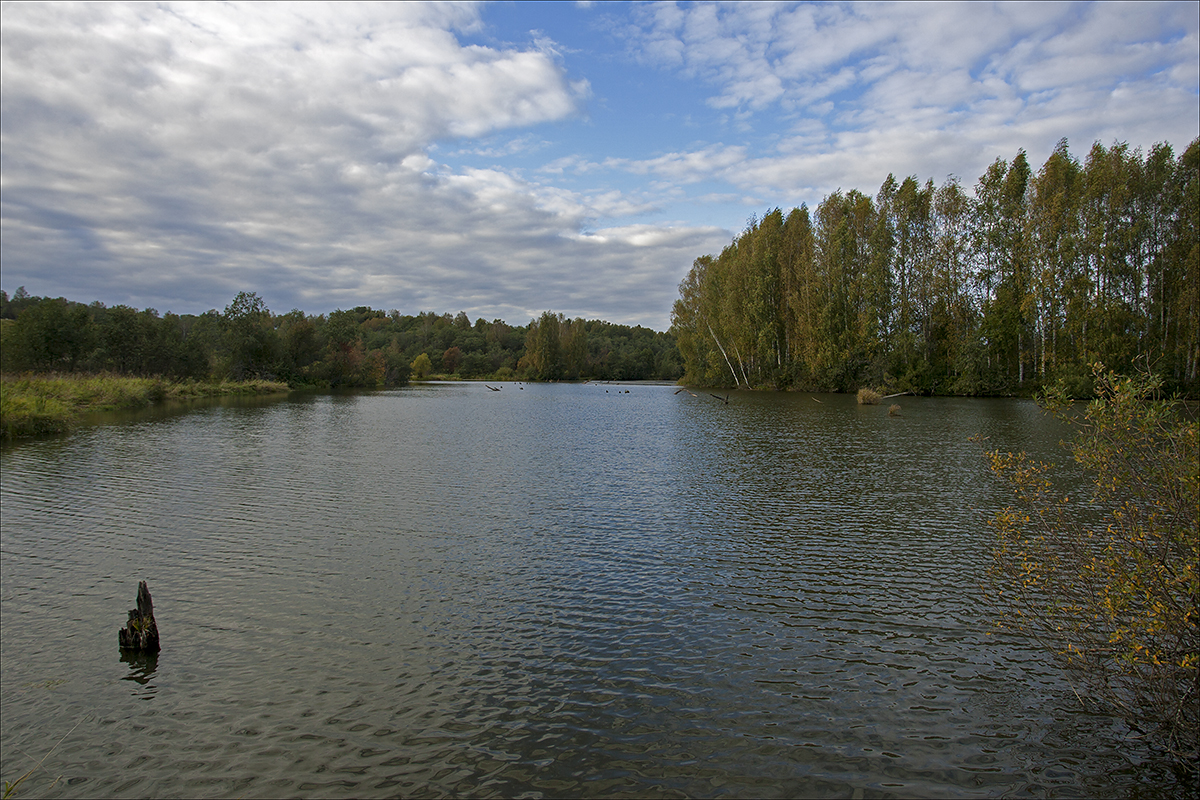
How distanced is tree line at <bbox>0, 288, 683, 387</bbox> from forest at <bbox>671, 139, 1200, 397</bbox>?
52834 millimetres

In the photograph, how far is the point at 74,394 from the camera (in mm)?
36344

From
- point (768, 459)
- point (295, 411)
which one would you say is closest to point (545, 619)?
point (768, 459)

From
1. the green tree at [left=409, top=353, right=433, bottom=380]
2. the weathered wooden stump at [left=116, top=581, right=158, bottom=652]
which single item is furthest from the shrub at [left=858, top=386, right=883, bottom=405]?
the green tree at [left=409, top=353, right=433, bottom=380]

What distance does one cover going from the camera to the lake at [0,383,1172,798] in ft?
17.4

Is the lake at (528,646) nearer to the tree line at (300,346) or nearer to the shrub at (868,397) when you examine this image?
the shrub at (868,397)

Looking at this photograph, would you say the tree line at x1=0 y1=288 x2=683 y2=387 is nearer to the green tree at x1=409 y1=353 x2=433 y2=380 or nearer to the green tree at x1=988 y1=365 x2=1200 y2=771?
the green tree at x1=409 y1=353 x2=433 y2=380

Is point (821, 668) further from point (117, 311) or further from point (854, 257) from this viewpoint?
point (117, 311)

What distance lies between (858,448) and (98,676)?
23029mm

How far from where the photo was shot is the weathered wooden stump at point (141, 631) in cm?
745

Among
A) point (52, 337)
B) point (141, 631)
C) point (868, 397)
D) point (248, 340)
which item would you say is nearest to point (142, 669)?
point (141, 631)

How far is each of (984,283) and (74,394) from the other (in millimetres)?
68204

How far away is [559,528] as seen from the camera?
13.0 metres

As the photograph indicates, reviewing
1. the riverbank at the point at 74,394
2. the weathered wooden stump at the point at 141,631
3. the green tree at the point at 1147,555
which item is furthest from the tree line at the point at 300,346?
the green tree at the point at 1147,555

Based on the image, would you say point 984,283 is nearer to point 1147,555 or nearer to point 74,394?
point 1147,555
